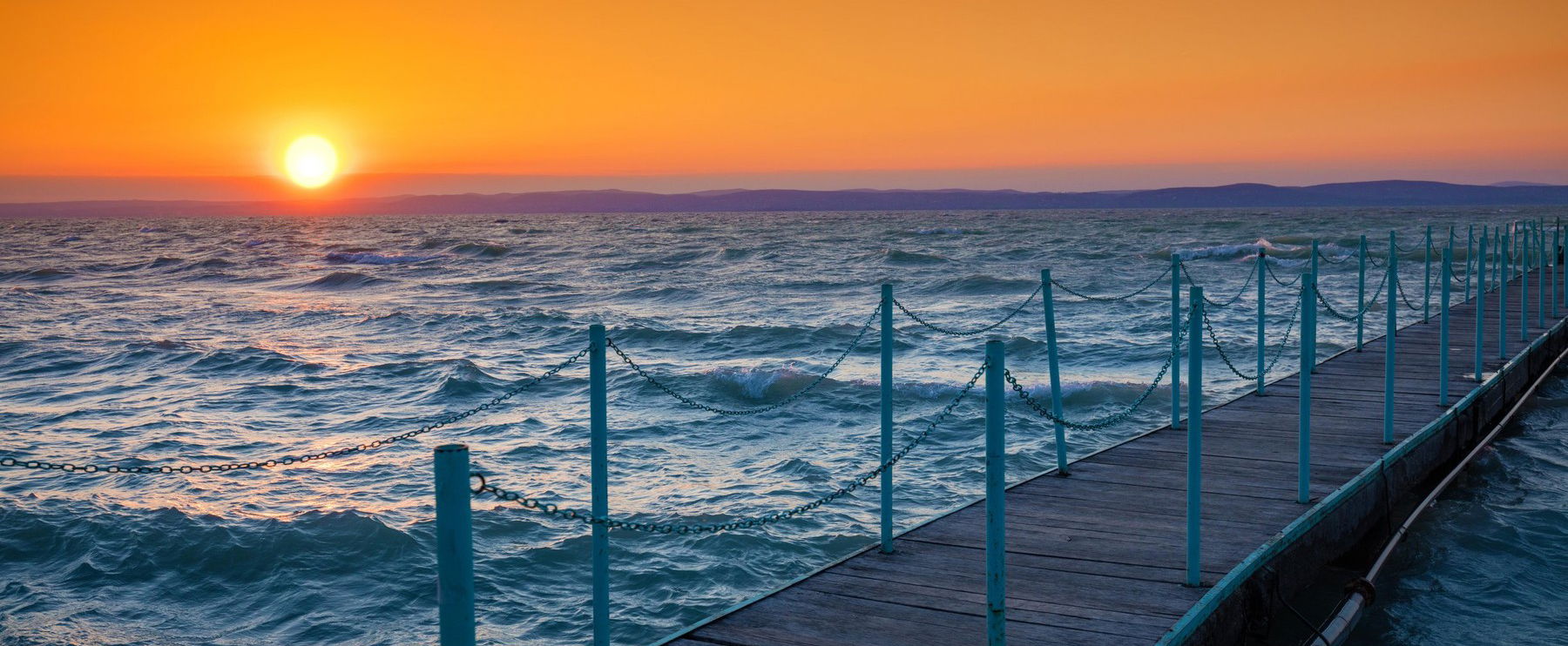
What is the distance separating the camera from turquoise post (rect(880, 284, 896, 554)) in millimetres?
5820

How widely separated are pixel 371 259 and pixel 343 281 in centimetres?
1762

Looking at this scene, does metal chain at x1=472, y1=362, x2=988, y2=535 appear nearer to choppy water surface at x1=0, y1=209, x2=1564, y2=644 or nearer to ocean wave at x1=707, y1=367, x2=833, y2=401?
choppy water surface at x1=0, y1=209, x2=1564, y2=644

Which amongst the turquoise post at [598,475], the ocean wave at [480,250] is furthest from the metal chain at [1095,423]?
the ocean wave at [480,250]

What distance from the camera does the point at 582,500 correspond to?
941cm

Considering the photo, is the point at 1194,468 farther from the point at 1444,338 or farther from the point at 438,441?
the point at 438,441

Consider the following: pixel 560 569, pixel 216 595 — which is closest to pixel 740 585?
pixel 560 569

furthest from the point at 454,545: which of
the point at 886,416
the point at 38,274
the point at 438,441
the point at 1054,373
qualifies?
the point at 38,274

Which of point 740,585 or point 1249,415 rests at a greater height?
point 1249,415

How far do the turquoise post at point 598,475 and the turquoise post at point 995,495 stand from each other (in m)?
1.37

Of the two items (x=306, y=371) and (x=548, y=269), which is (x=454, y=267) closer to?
(x=548, y=269)

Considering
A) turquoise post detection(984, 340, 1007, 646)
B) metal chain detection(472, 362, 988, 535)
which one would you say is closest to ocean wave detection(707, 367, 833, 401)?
metal chain detection(472, 362, 988, 535)

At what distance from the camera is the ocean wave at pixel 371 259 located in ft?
183

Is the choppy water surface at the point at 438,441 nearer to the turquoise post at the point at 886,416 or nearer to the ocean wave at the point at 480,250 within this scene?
the turquoise post at the point at 886,416

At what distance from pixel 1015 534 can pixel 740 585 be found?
2148 millimetres
